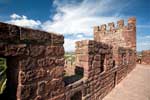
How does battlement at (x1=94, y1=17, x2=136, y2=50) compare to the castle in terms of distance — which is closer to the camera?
the castle

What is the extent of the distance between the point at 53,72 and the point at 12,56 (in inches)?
39.3

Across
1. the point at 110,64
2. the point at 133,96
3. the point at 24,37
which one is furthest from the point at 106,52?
the point at 24,37

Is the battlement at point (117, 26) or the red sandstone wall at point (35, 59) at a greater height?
the battlement at point (117, 26)

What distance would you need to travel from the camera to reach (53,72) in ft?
10.2

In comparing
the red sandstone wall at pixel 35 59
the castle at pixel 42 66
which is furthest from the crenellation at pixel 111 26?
the red sandstone wall at pixel 35 59

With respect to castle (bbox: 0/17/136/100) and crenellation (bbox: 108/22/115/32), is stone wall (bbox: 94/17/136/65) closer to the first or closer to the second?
crenellation (bbox: 108/22/115/32)

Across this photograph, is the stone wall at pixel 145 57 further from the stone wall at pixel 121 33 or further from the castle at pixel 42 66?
the castle at pixel 42 66

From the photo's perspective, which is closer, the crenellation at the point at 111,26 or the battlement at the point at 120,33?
the battlement at the point at 120,33

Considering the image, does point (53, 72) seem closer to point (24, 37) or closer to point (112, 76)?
point (24, 37)

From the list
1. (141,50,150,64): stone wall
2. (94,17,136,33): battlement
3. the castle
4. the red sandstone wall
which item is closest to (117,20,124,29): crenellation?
(94,17,136,33): battlement

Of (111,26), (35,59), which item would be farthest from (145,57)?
(35,59)

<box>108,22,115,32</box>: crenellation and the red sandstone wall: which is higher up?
<box>108,22,115,32</box>: crenellation

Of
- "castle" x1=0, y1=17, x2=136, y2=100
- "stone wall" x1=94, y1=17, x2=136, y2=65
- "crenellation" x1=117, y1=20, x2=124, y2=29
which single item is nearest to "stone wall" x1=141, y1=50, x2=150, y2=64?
"stone wall" x1=94, y1=17, x2=136, y2=65

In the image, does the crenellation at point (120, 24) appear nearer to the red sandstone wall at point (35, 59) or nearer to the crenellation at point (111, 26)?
the crenellation at point (111, 26)
